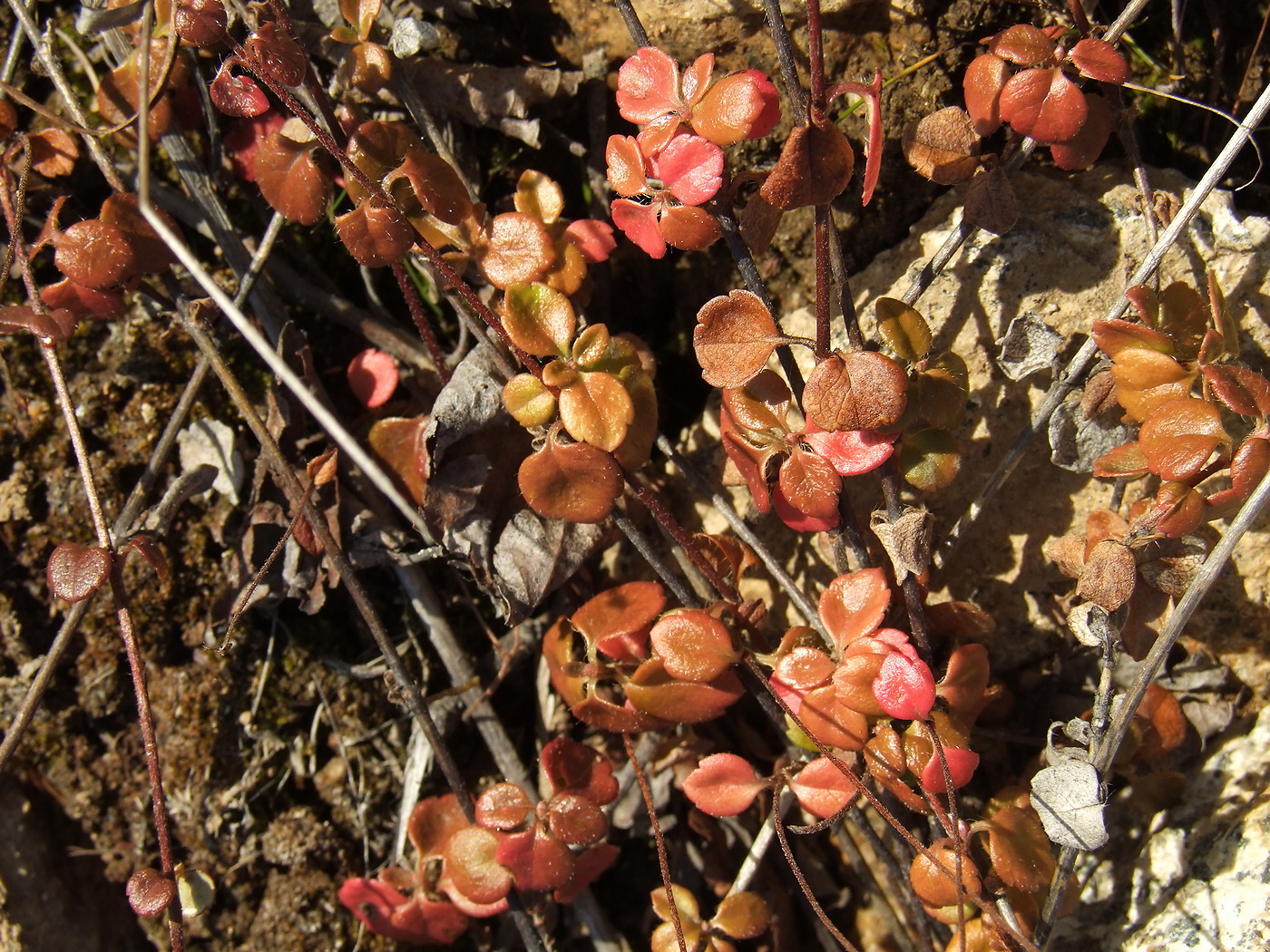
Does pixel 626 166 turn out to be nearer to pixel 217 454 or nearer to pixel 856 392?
pixel 856 392

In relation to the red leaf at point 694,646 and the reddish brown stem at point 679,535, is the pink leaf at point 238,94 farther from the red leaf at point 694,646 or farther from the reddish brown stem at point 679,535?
the red leaf at point 694,646

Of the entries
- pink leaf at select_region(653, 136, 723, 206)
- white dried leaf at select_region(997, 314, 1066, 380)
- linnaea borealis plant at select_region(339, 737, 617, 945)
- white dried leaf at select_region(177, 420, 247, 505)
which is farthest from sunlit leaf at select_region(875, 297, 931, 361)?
white dried leaf at select_region(177, 420, 247, 505)

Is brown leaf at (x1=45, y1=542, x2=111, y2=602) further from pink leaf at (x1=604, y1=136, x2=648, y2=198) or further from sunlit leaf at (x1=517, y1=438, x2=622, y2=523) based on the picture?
pink leaf at (x1=604, y1=136, x2=648, y2=198)

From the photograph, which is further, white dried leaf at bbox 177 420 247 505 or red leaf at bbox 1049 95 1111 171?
white dried leaf at bbox 177 420 247 505

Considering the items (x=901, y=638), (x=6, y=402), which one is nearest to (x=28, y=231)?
(x=6, y=402)

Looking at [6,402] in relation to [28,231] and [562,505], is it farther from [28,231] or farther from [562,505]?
[562,505]

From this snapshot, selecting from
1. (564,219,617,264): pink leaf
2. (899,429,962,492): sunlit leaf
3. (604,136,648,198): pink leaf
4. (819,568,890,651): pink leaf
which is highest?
(604,136,648,198): pink leaf

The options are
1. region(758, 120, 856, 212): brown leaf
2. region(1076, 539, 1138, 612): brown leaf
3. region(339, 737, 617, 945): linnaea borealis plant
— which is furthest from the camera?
region(339, 737, 617, 945): linnaea borealis plant
